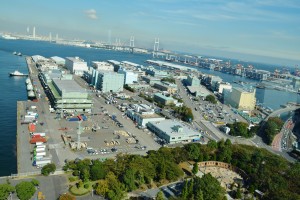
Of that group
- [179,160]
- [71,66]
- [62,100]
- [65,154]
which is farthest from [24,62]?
[179,160]

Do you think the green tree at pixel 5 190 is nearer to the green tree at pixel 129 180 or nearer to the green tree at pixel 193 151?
the green tree at pixel 129 180

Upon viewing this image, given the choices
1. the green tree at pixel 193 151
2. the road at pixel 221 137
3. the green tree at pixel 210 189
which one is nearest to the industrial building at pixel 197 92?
the road at pixel 221 137

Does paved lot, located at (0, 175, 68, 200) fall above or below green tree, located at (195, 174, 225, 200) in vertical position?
below

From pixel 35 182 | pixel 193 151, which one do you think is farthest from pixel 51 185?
pixel 193 151

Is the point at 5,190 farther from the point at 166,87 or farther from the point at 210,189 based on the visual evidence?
the point at 166,87

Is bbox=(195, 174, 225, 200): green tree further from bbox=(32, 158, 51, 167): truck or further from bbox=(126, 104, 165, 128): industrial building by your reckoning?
bbox=(126, 104, 165, 128): industrial building

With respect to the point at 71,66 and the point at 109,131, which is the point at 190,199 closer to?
the point at 109,131

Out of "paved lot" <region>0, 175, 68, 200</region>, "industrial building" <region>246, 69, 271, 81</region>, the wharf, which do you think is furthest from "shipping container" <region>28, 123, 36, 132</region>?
"industrial building" <region>246, 69, 271, 81</region>
